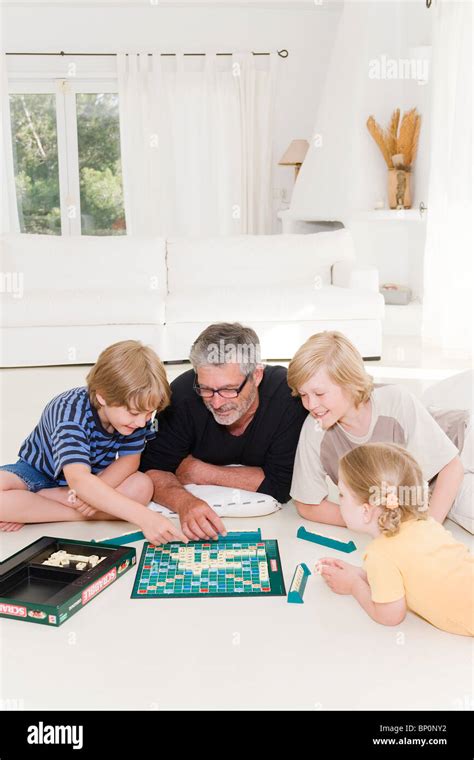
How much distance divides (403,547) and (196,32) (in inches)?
250

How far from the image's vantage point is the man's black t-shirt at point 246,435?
7.20 ft

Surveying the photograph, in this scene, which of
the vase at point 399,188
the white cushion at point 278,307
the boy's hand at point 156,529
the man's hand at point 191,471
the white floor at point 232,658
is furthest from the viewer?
the vase at point 399,188

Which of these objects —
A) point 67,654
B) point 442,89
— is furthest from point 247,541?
point 442,89

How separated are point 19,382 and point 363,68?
3720 mm

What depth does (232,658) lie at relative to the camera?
5.02 feet

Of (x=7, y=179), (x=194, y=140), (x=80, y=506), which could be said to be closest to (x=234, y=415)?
(x=80, y=506)

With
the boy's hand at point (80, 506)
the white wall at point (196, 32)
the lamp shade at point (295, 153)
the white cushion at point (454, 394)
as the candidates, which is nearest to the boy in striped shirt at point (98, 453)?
the boy's hand at point (80, 506)

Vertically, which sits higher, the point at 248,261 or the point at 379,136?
the point at 379,136

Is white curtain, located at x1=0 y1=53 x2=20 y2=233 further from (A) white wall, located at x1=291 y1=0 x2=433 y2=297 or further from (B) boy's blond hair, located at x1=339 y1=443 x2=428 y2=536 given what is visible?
(B) boy's blond hair, located at x1=339 y1=443 x2=428 y2=536

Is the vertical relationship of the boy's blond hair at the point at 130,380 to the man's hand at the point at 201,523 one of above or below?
above

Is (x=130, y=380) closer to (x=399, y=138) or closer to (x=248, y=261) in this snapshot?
(x=248, y=261)

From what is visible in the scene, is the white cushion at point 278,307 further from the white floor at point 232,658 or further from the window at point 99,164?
the white floor at point 232,658

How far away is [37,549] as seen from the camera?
6.23ft

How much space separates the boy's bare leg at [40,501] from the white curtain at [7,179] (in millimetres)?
5284
